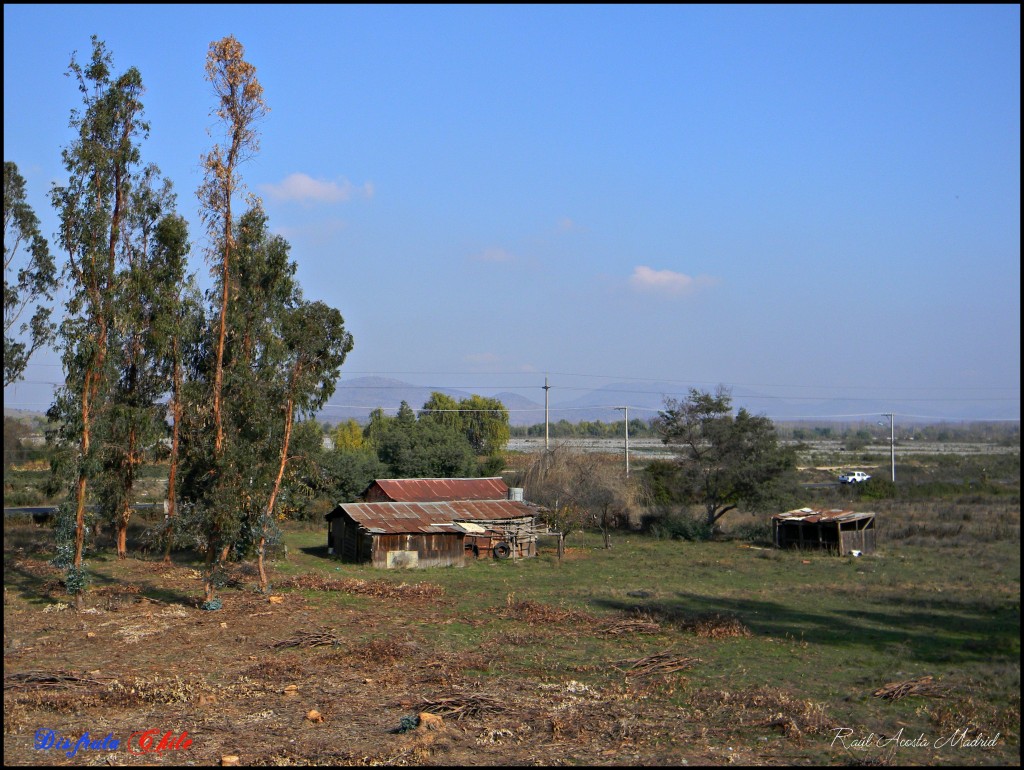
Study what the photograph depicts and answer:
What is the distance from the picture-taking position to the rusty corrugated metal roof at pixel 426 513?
34719mm

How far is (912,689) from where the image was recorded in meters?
13.8

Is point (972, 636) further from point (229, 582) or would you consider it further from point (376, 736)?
point (229, 582)

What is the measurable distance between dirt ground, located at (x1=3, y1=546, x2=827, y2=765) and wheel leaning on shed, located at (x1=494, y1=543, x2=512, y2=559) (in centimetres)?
1632

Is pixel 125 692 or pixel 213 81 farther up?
pixel 213 81

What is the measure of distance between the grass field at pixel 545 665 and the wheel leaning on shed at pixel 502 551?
8.12 meters

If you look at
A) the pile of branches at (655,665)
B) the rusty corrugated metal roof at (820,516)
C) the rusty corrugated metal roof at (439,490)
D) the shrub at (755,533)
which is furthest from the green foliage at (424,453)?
the pile of branches at (655,665)

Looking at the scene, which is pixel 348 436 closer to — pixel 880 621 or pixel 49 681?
pixel 880 621

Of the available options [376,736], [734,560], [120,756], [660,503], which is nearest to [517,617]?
[376,736]

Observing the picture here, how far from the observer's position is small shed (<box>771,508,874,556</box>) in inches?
1447

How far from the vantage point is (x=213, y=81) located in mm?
22812

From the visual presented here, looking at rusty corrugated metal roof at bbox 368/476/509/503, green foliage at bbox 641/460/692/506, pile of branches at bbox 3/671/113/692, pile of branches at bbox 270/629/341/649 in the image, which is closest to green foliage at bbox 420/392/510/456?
green foliage at bbox 641/460/692/506

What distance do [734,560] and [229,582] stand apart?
2119cm

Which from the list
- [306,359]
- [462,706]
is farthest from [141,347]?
[462,706]

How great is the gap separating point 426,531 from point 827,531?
18.6 metres
